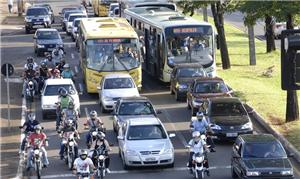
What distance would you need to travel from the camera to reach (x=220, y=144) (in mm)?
28297

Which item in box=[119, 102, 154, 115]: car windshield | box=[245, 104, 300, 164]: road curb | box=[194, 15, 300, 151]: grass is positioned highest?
box=[119, 102, 154, 115]: car windshield

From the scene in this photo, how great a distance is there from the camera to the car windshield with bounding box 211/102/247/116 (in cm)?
2869

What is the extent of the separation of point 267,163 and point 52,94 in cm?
1433

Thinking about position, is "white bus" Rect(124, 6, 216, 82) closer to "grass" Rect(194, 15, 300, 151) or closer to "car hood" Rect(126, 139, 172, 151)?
"grass" Rect(194, 15, 300, 151)

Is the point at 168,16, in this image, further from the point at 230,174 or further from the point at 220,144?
the point at 230,174

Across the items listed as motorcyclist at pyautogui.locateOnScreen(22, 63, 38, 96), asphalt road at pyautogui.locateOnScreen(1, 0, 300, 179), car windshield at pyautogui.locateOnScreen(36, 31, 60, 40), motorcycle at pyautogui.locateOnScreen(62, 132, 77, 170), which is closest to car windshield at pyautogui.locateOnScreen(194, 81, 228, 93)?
asphalt road at pyautogui.locateOnScreen(1, 0, 300, 179)

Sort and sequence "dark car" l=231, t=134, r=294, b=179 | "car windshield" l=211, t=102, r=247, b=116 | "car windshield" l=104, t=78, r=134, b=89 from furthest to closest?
"car windshield" l=104, t=78, r=134, b=89 < "car windshield" l=211, t=102, r=247, b=116 < "dark car" l=231, t=134, r=294, b=179

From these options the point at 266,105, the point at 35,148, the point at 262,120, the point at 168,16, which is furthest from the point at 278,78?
the point at 35,148

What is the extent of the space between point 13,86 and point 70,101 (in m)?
13.5

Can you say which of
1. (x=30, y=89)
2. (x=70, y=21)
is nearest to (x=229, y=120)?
(x=30, y=89)

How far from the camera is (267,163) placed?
71.5ft

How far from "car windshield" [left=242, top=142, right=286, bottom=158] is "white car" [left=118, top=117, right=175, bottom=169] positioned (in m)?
2.97

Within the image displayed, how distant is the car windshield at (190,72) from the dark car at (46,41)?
605 inches

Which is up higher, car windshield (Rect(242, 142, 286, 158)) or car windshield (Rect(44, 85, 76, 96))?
car windshield (Rect(242, 142, 286, 158))
